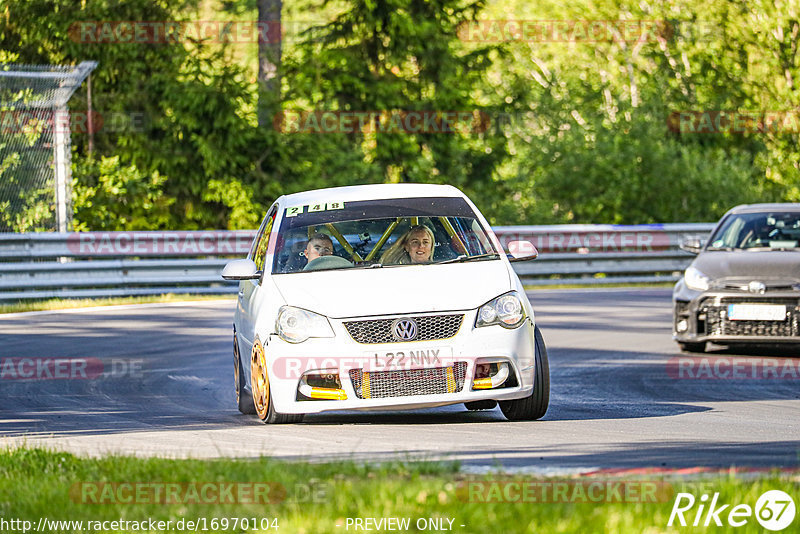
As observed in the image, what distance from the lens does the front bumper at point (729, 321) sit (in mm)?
13258

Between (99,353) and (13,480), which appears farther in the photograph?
(99,353)

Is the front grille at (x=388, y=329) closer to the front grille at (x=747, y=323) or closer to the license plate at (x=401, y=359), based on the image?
the license plate at (x=401, y=359)

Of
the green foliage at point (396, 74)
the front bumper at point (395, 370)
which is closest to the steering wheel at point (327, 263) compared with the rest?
the front bumper at point (395, 370)

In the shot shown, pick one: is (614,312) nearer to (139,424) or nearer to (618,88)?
(139,424)

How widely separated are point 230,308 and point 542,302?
469 centimetres

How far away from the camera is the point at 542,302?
2084 cm

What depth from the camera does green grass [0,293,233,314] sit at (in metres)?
18.6

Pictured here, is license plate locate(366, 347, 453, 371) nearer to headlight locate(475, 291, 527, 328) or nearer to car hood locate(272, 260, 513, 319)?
car hood locate(272, 260, 513, 319)

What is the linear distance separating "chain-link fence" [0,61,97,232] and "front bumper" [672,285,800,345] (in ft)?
33.5

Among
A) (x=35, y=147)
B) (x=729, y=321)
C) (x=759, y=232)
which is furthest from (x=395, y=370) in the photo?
(x=35, y=147)

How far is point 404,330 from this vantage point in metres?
8.59

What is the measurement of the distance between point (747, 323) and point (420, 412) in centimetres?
473

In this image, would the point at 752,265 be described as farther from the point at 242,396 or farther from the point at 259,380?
the point at 259,380

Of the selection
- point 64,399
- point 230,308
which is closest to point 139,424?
point 64,399
